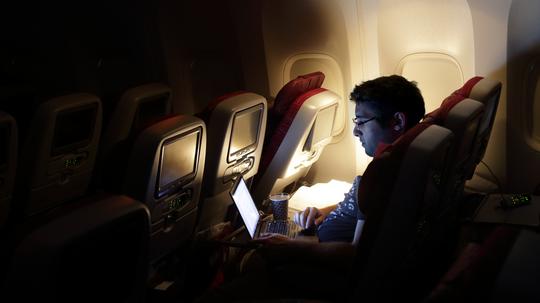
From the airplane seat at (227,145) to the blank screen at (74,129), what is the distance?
636 mm

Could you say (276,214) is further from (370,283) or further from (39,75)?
(39,75)

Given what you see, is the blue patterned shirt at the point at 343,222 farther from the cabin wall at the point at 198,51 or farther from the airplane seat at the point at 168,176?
the cabin wall at the point at 198,51

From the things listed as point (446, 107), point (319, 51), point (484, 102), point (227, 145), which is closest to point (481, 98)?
point (484, 102)

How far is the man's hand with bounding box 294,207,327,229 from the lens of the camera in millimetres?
2914

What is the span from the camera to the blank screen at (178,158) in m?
2.45

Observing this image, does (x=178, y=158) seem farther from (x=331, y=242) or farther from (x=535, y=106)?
(x=535, y=106)

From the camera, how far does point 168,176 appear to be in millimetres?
2516

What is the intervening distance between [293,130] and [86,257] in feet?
6.58

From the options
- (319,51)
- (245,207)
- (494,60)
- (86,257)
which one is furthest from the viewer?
(319,51)

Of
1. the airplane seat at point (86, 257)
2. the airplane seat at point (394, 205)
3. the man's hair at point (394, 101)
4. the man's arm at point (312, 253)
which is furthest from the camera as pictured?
the man's hair at point (394, 101)

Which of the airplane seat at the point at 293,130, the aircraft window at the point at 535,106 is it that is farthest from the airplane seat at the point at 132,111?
the aircraft window at the point at 535,106

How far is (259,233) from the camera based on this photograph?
289 cm

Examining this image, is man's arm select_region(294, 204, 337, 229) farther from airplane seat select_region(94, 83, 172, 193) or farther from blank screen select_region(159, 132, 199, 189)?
airplane seat select_region(94, 83, 172, 193)

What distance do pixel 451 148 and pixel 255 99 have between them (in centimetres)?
106
